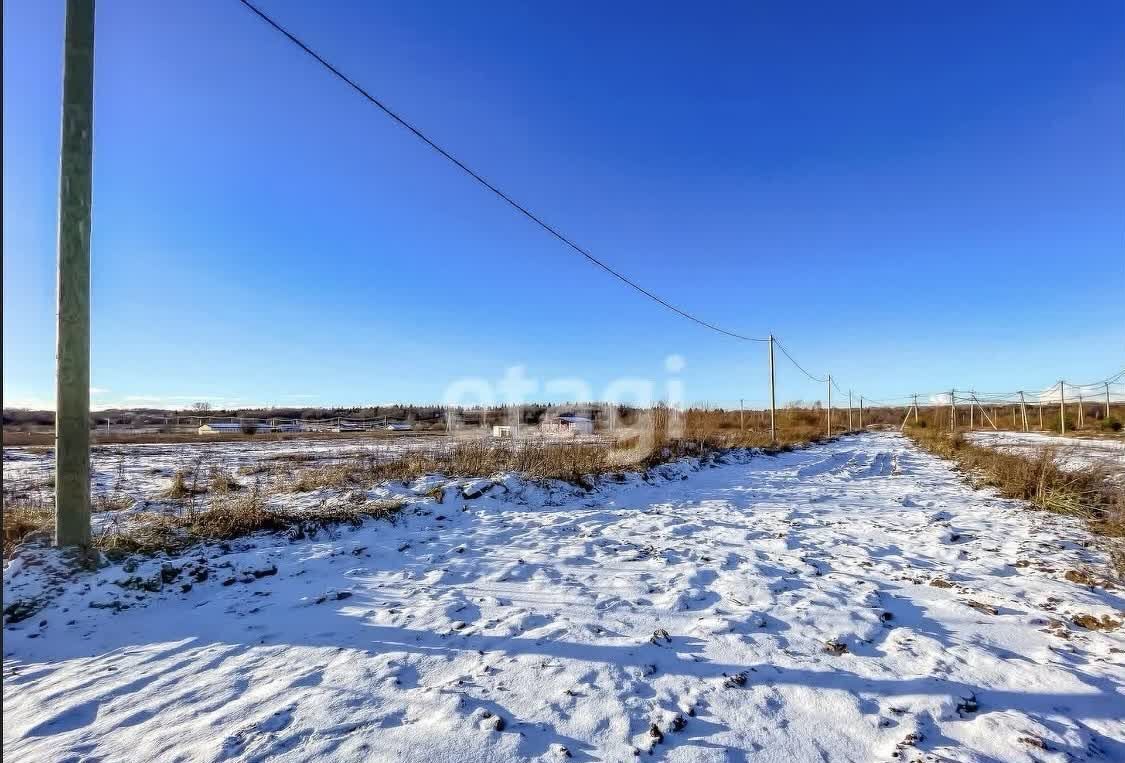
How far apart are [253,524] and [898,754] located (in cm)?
572

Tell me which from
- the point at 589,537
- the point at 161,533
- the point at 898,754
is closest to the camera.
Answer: the point at 898,754

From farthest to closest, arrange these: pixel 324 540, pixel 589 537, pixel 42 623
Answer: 1. pixel 589 537
2. pixel 324 540
3. pixel 42 623

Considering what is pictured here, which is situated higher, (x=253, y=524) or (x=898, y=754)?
(x=253, y=524)

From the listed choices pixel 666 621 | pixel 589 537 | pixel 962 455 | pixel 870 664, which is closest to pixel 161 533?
pixel 589 537

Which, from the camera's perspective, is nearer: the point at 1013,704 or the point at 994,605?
the point at 1013,704

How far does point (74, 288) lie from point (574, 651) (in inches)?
196

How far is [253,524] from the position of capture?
5.59 m

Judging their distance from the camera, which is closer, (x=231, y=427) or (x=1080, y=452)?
(x=1080, y=452)

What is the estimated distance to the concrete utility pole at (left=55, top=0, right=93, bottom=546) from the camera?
4418 mm

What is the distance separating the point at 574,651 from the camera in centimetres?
330

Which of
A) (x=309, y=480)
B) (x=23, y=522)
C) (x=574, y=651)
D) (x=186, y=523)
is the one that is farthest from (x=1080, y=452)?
(x=23, y=522)

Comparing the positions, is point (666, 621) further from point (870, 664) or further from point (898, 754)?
point (898, 754)

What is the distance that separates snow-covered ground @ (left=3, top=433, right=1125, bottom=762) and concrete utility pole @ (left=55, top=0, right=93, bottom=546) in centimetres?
48

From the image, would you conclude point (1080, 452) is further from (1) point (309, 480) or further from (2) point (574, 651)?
(1) point (309, 480)
